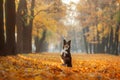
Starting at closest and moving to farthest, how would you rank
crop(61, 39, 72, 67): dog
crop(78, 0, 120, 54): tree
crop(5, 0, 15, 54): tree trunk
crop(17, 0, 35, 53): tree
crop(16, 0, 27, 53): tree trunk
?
crop(61, 39, 72, 67): dog < crop(5, 0, 15, 54): tree trunk < crop(16, 0, 27, 53): tree trunk < crop(17, 0, 35, 53): tree < crop(78, 0, 120, 54): tree

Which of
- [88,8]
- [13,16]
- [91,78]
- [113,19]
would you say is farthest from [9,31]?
[88,8]

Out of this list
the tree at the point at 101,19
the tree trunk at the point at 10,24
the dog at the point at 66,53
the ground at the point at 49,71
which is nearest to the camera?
the ground at the point at 49,71

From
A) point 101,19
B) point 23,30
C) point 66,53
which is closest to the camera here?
point 66,53

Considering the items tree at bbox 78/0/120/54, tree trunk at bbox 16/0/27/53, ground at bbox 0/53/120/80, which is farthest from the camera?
tree at bbox 78/0/120/54

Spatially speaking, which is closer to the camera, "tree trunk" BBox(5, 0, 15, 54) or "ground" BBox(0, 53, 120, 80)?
"ground" BBox(0, 53, 120, 80)

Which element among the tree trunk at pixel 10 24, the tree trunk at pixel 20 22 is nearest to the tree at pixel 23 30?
the tree trunk at pixel 20 22

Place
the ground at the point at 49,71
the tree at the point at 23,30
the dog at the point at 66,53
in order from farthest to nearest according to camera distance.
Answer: the tree at the point at 23,30
the dog at the point at 66,53
the ground at the point at 49,71

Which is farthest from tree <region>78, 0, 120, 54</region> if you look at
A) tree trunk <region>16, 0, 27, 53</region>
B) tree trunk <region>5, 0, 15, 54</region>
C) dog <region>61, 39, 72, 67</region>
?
dog <region>61, 39, 72, 67</region>

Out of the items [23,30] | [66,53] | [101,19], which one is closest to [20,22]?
[23,30]

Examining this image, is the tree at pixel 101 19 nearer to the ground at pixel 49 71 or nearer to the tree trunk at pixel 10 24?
the tree trunk at pixel 10 24

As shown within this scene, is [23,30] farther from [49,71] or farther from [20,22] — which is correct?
[49,71]

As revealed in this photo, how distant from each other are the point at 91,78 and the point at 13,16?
477 inches

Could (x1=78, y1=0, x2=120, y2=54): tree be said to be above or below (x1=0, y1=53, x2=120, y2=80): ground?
above

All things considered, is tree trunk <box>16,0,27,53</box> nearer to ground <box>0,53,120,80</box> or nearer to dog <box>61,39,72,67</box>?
ground <box>0,53,120,80</box>
